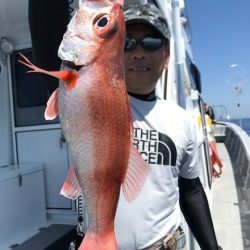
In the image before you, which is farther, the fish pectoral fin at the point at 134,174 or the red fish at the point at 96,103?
the fish pectoral fin at the point at 134,174

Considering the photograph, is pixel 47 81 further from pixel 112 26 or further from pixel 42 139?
pixel 42 139

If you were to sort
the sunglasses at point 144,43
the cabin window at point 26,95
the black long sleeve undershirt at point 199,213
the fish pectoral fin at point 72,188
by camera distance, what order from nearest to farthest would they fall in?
1. the fish pectoral fin at point 72,188
2. the sunglasses at point 144,43
3. the black long sleeve undershirt at point 199,213
4. the cabin window at point 26,95

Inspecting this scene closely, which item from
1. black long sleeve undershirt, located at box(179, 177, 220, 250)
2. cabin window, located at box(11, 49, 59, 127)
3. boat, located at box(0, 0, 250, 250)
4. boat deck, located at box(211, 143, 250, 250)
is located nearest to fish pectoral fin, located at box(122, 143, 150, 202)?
black long sleeve undershirt, located at box(179, 177, 220, 250)

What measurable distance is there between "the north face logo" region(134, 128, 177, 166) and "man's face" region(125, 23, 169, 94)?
245 millimetres

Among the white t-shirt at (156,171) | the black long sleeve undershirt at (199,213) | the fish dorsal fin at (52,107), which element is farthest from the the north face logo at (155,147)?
the fish dorsal fin at (52,107)

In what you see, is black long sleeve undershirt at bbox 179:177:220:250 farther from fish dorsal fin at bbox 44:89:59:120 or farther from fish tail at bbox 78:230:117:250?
fish dorsal fin at bbox 44:89:59:120

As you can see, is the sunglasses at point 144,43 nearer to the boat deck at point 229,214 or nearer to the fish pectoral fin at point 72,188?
the fish pectoral fin at point 72,188

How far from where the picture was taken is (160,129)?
1691mm

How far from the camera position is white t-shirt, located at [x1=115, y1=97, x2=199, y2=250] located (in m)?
1.61

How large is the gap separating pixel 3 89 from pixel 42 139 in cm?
82

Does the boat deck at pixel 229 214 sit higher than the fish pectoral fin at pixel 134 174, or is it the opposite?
the fish pectoral fin at pixel 134 174

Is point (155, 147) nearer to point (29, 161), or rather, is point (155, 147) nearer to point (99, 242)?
point (99, 242)

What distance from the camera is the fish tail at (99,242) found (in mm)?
1096

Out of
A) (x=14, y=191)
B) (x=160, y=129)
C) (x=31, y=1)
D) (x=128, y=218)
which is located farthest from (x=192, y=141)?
(x=14, y=191)
